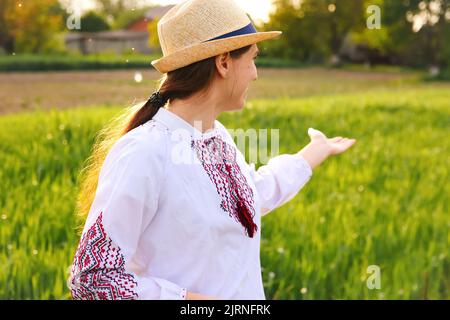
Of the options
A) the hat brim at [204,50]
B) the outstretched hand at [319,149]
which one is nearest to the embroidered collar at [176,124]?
the hat brim at [204,50]

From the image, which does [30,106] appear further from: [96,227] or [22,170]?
[96,227]

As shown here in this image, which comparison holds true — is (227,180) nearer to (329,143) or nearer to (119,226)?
(119,226)

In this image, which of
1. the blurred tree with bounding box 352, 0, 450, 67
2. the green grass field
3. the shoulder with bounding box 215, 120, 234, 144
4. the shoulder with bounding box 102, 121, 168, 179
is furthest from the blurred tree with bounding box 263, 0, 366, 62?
the shoulder with bounding box 102, 121, 168, 179

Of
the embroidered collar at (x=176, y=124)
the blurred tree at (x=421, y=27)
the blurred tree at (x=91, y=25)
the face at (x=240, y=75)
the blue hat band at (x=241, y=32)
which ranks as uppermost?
the blurred tree at (x=421, y=27)

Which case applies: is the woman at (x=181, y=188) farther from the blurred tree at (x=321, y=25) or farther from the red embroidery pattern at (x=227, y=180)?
the blurred tree at (x=321, y=25)

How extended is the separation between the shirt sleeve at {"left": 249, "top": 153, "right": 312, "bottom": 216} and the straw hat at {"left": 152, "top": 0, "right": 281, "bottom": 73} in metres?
0.45

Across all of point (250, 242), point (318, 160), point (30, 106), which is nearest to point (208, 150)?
point (250, 242)

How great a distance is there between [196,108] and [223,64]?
117 millimetres

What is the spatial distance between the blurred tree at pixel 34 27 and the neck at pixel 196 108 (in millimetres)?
22237

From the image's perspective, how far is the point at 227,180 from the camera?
1.59 m

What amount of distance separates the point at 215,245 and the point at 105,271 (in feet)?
0.83

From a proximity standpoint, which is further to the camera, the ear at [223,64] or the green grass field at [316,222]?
the green grass field at [316,222]

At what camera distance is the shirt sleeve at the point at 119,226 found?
1.41 m

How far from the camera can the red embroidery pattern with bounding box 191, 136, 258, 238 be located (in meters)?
1.56
